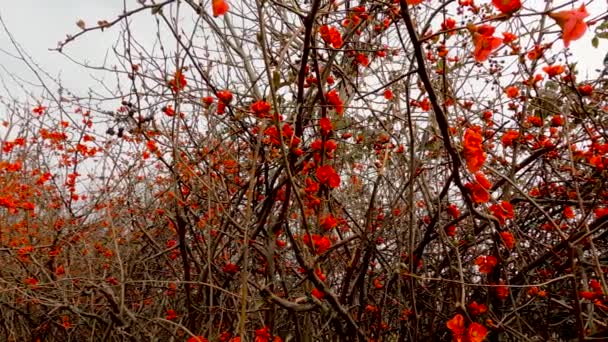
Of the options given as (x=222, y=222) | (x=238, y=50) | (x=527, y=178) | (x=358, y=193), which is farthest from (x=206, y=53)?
(x=527, y=178)

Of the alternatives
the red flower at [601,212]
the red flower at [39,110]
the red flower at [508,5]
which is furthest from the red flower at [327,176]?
the red flower at [39,110]

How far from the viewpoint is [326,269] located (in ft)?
8.72

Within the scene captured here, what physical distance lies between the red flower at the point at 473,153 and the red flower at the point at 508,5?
1.49 feet

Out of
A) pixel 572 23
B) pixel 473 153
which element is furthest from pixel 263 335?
pixel 572 23

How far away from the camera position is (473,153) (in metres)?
1.23

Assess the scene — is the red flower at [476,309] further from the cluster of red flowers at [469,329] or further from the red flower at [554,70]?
the red flower at [554,70]

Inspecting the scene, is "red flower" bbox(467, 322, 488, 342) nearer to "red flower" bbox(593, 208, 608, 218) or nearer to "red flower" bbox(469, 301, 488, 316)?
"red flower" bbox(469, 301, 488, 316)

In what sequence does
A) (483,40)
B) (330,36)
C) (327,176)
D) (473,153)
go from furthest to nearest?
(330,36) → (327,176) → (473,153) → (483,40)

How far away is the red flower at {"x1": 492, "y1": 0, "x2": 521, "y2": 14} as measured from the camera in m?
0.82

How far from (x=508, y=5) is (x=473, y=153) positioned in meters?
0.47

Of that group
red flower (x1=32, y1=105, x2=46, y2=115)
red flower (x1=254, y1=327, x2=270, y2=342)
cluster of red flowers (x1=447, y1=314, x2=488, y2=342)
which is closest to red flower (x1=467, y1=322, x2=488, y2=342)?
cluster of red flowers (x1=447, y1=314, x2=488, y2=342)

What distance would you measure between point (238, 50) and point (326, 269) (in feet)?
4.07

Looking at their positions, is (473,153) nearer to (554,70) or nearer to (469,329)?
(469,329)

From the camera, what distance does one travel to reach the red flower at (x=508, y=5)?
2.70 feet
